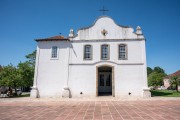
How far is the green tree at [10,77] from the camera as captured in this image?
2088 cm

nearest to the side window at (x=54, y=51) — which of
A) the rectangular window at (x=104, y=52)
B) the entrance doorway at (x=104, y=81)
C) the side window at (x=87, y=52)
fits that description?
the side window at (x=87, y=52)

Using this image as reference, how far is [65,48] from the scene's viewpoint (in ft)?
64.4

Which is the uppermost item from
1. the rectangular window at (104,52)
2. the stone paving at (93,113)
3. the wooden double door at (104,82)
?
the rectangular window at (104,52)

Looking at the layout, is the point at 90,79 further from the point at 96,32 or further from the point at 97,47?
the point at 96,32

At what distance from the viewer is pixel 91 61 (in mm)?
18953

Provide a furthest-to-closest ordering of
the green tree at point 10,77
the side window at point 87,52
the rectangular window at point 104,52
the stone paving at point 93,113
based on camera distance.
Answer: the green tree at point 10,77
the side window at point 87,52
the rectangular window at point 104,52
the stone paving at point 93,113

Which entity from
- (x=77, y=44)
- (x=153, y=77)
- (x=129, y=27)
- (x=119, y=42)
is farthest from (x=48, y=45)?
(x=153, y=77)

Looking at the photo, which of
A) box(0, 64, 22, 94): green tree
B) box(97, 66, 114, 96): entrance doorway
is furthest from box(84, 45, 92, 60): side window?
box(0, 64, 22, 94): green tree

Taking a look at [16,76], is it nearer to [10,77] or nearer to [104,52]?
[10,77]

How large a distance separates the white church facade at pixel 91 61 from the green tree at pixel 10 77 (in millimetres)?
4219

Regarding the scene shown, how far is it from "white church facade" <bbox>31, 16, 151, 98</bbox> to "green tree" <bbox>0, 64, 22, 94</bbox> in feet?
13.8

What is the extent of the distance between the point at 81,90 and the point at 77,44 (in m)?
6.03

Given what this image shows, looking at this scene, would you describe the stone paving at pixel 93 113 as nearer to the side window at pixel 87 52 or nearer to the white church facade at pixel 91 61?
the white church facade at pixel 91 61

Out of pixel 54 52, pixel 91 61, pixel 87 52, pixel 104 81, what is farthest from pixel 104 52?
pixel 104 81
